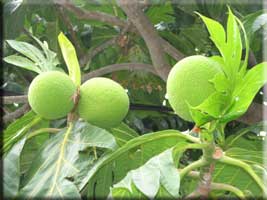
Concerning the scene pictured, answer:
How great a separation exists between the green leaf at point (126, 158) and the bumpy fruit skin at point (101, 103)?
74 millimetres

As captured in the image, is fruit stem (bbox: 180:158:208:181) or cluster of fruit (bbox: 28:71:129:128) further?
cluster of fruit (bbox: 28:71:129:128)

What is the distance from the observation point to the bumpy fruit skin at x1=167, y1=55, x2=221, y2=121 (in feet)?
2.95

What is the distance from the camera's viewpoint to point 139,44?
1.84 m

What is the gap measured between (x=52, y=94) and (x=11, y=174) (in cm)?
17

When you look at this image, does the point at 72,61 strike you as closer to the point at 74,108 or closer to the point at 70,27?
the point at 74,108

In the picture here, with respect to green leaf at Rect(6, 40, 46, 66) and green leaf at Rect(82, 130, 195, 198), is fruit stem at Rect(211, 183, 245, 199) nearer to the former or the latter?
green leaf at Rect(82, 130, 195, 198)

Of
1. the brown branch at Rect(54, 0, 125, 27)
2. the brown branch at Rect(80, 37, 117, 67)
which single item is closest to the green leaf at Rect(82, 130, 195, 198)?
the brown branch at Rect(54, 0, 125, 27)

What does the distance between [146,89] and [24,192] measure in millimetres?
1069

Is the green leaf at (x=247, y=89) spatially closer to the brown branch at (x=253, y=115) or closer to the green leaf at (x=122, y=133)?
the green leaf at (x=122, y=133)

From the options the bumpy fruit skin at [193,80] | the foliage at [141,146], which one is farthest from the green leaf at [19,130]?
the bumpy fruit skin at [193,80]

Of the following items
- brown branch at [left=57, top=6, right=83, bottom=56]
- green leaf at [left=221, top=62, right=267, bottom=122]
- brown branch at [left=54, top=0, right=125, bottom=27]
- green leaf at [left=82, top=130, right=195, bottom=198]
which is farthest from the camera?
brown branch at [left=57, top=6, right=83, bottom=56]

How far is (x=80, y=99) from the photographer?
41.7 inches

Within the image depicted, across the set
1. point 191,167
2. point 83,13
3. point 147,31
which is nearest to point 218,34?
point 191,167

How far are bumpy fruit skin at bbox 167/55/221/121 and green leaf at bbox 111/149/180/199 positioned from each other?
0.40 feet
